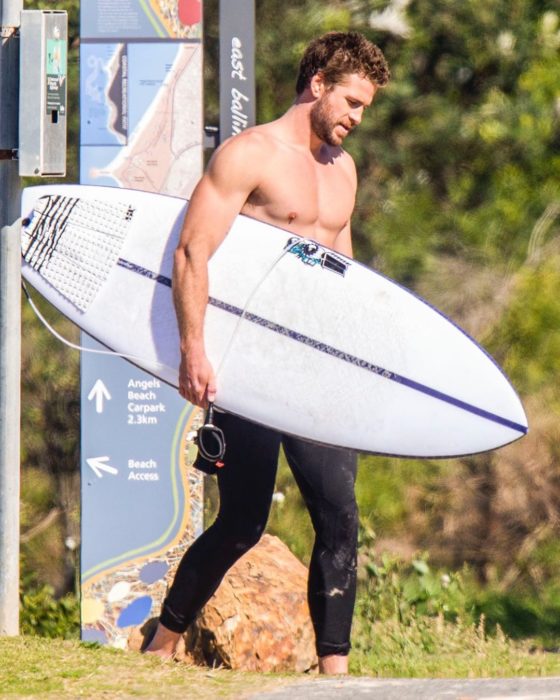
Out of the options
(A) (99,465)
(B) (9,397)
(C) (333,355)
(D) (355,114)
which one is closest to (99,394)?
(A) (99,465)

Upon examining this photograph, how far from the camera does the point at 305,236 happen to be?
4.86m

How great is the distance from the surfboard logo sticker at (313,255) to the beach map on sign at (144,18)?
1.77 m

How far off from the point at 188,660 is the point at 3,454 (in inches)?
41.4

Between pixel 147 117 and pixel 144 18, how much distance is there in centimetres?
42

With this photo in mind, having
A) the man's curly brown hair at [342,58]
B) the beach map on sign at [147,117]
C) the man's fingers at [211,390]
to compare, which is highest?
the beach map on sign at [147,117]

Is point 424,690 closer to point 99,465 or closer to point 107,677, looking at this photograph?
point 107,677

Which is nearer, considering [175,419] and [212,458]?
[212,458]

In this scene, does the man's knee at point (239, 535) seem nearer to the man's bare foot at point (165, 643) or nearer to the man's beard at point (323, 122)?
the man's bare foot at point (165, 643)

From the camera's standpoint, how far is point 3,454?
16.4 ft

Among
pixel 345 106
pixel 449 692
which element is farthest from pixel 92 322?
pixel 449 692

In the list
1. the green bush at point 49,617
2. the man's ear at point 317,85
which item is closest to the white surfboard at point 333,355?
the man's ear at point 317,85

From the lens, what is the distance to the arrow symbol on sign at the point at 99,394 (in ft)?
20.8

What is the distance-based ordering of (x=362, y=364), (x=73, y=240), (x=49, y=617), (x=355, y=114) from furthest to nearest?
(x=49, y=617) → (x=73, y=240) → (x=362, y=364) → (x=355, y=114)

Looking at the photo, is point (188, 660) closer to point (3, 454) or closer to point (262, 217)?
point (3, 454)
